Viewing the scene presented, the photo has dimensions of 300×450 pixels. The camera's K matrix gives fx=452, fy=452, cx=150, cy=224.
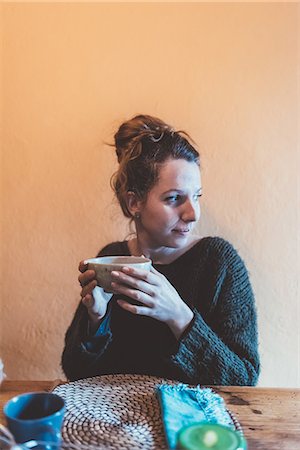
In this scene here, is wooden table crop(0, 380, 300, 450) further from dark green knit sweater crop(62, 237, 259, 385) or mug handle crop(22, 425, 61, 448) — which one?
mug handle crop(22, 425, 61, 448)

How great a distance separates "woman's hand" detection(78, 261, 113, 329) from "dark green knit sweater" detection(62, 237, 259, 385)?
4 centimetres

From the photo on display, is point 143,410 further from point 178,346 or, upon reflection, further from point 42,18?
point 42,18

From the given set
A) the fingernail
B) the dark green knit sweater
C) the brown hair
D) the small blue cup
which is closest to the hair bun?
the brown hair

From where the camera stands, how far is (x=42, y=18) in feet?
4.23

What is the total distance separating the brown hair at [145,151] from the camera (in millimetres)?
1097

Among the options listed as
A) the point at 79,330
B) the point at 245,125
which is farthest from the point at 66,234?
the point at 245,125

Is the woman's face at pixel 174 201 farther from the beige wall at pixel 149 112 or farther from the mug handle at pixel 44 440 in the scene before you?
the mug handle at pixel 44 440

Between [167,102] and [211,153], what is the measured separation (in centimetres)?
Answer: 19

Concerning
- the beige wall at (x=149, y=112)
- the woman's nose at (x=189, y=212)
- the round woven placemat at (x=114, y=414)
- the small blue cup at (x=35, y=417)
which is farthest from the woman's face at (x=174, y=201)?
the small blue cup at (x=35, y=417)

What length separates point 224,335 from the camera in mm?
1042

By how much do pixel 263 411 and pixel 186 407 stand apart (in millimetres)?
140

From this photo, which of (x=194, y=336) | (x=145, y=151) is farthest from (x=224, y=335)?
(x=145, y=151)

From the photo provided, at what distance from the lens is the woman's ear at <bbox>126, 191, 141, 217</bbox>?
3.73 feet

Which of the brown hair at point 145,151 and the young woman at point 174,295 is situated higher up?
the brown hair at point 145,151
